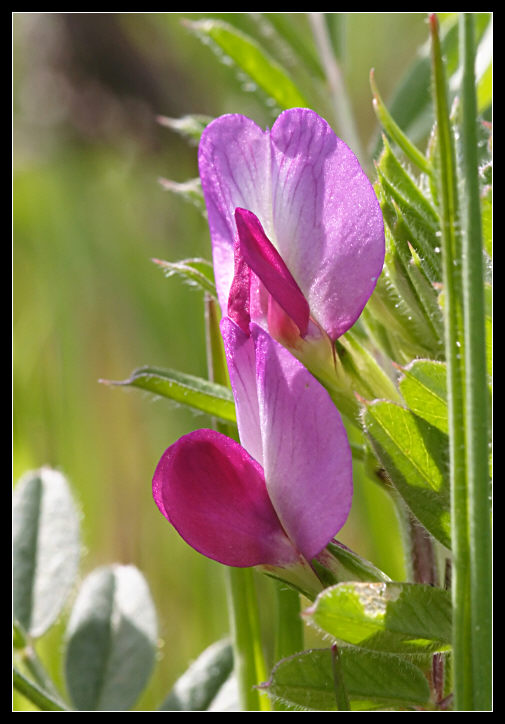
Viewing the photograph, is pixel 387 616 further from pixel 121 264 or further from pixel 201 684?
pixel 121 264

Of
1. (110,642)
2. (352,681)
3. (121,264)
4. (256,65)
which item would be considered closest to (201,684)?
(110,642)

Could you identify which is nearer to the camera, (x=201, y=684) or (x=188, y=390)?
(x=188, y=390)

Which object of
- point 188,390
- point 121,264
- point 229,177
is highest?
point 121,264

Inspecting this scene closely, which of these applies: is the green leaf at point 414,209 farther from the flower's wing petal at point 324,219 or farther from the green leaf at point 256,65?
the green leaf at point 256,65

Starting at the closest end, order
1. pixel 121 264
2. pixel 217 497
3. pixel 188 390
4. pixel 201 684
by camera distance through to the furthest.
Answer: pixel 217 497 < pixel 188 390 < pixel 201 684 < pixel 121 264

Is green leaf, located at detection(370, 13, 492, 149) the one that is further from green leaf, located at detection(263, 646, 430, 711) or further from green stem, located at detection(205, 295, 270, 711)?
green leaf, located at detection(263, 646, 430, 711)

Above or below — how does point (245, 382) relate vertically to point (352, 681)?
above

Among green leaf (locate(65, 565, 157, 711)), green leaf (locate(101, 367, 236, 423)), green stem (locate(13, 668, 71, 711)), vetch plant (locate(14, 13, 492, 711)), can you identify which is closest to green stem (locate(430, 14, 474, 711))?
vetch plant (locate(14, 13, 492, 711))
